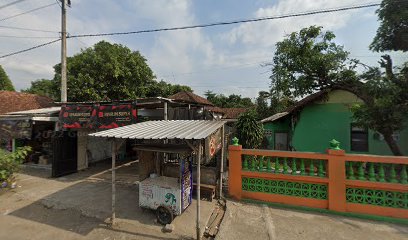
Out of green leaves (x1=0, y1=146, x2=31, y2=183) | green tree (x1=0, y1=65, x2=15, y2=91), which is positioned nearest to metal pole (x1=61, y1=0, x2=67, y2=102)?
green leaves (x1=0, y1=146, x2=31, y2=183)

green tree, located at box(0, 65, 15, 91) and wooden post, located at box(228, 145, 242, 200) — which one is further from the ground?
green tree, located at box(0, 65, 15, 91)

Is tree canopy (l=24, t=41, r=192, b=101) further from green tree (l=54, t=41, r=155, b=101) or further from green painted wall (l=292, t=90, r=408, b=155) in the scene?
green painted wall (l=292, t=90, r=408, b=155)

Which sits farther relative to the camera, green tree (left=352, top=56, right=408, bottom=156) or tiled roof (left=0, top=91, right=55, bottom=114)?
tiled roof (left=0, top=91, right=55, bottom=114)

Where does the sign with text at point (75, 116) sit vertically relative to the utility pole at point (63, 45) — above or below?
below

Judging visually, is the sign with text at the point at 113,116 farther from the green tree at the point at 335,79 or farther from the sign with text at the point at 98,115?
the green tree at the point at 335,79

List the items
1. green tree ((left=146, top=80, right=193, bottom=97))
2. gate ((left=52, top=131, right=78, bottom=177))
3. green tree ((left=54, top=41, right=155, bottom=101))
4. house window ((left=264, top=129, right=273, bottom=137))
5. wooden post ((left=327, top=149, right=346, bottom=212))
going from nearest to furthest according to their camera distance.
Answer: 1. wooden post ((left=327, top=149, right=346, bottom=212))
2. gate ((left=52, top=131, right=78, bottom=177))
3. house window ((left=264, top=129, right=273, bottom=137))
4. green tree ((left=54, top=41, right=155, bottom=101))
5. green tree ((left=146, top=80, right=193, bottom=97))

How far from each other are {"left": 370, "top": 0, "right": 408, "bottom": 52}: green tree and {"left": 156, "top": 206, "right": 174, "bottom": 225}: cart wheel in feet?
28.0

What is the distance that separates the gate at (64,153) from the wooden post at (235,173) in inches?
293

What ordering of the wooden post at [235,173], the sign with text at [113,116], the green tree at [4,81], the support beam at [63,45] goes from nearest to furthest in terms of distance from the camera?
the wooden post at [235,173] < the sign with text at [113,116] < the support beam at [63,45] < the green tree at [4,81]

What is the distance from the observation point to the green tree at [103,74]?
51.0 ft

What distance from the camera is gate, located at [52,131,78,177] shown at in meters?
8.47

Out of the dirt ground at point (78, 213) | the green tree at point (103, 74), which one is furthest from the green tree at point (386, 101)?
the green tree at point (103, 74)

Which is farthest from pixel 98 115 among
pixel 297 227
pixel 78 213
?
pixel 297 227

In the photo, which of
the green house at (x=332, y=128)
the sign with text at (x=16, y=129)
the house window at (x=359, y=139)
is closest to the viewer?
the green house at (x=332, y=128)
